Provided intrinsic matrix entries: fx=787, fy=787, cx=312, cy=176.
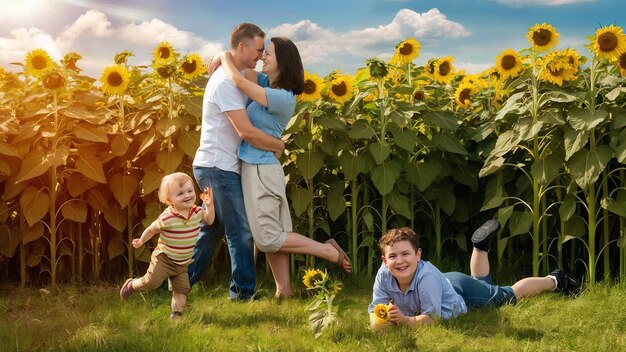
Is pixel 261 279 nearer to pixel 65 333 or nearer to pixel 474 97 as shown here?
pixel 65 333

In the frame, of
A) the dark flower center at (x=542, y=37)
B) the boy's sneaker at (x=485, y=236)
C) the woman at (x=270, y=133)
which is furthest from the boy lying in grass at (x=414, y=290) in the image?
the dark flower center at (x=542, y=37)

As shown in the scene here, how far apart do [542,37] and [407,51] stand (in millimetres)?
1005

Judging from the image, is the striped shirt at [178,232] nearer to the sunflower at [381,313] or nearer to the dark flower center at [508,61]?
the sunflower at [381,313]

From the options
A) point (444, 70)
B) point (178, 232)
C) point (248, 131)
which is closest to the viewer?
point (178, 232)

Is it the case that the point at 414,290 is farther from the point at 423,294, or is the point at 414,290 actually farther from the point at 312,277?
the point at 312,277

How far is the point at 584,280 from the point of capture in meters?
5.59

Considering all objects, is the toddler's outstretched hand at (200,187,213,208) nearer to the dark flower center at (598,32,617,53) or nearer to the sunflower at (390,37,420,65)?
the sunflower at (390,37,420,65)

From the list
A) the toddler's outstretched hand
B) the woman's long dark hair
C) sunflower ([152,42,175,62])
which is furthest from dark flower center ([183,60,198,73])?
the toddler's outstretched hand

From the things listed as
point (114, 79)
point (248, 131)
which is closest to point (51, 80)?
point (114, 79)

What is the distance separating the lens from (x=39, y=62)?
18.1ft

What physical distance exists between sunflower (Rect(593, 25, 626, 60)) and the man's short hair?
218 cm

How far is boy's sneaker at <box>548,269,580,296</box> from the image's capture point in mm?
5020

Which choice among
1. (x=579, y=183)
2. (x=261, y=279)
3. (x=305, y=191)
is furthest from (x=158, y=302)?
(x=579, y=183)

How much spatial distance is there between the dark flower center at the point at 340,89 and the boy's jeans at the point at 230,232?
1.10m
